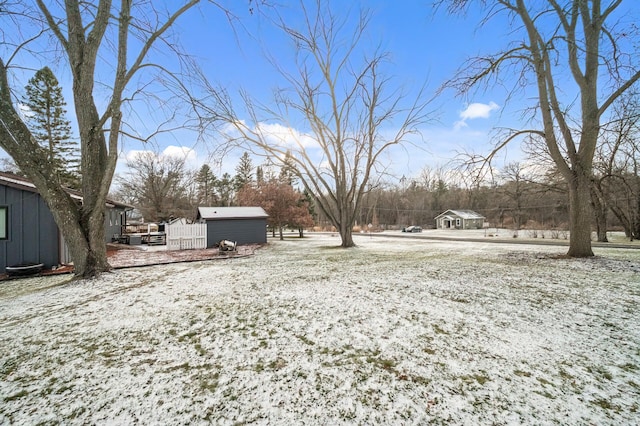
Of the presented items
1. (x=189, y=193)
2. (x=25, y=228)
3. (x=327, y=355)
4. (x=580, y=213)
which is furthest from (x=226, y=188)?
(x=327, y=355)

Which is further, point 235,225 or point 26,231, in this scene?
point 235,225

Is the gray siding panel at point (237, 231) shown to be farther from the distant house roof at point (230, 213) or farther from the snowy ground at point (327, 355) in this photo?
the snowy ground at point (327, 355)

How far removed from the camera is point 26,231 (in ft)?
25.1

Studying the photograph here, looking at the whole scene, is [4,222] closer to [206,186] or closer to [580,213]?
[580,213]

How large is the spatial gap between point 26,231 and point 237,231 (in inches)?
350

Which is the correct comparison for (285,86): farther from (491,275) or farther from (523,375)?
(523,375)

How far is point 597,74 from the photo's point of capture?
8.03 meters

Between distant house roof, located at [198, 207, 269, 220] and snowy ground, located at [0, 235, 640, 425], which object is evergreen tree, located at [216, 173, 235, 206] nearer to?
distant house roof, located at [198, 207, 269, 220]

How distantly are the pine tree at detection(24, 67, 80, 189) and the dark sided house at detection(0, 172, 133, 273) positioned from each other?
1676cm

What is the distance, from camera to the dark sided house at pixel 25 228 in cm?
747

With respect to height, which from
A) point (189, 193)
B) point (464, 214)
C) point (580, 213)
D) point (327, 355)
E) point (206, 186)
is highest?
point (206, 186)

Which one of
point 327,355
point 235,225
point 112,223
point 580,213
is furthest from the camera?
point 112,223

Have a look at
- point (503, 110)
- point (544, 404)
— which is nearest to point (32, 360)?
point (544, 404)

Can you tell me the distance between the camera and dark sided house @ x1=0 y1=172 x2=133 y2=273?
747 cm
